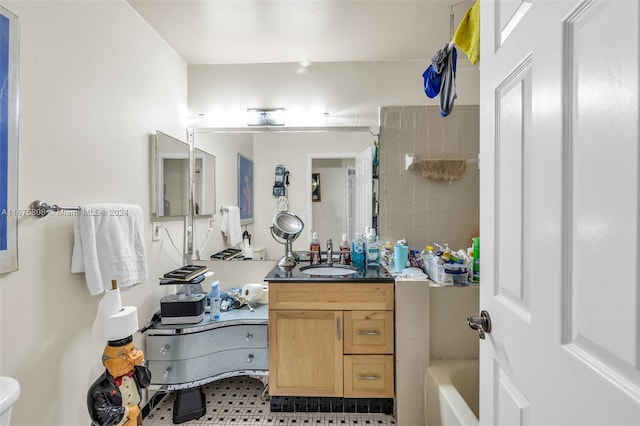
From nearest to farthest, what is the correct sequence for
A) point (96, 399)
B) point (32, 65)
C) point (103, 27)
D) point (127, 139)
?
1. point (32, 65)
2. point (96, 399)
3. point (103, 27)
4. point (127, 139)

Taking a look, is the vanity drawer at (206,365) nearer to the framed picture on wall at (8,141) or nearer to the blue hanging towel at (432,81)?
the framed picture on wall at (8,141)

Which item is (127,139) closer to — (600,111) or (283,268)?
(283,268)

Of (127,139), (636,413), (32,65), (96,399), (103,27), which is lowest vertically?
(96,399)

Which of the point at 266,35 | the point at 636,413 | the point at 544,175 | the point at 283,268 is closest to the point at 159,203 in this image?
the point at 283,268

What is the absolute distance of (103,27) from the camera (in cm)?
151

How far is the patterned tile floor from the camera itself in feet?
5.86

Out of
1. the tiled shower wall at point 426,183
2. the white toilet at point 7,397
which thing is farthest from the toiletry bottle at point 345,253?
the white toilet at point 7,397

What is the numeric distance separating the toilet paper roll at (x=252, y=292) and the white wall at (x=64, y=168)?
647 mm

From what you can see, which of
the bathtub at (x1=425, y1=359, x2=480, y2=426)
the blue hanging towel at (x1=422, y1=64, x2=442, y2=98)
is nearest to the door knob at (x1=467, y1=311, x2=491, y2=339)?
the bathtub at (x1=425, y1=359, x2=480, y2=426)

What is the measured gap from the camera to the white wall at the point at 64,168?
1115 mm

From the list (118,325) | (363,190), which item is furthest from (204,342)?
(363,190)

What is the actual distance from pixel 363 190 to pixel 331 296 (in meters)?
0.88

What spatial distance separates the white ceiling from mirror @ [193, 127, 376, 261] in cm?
54

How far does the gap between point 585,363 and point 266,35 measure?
218 centimetres
